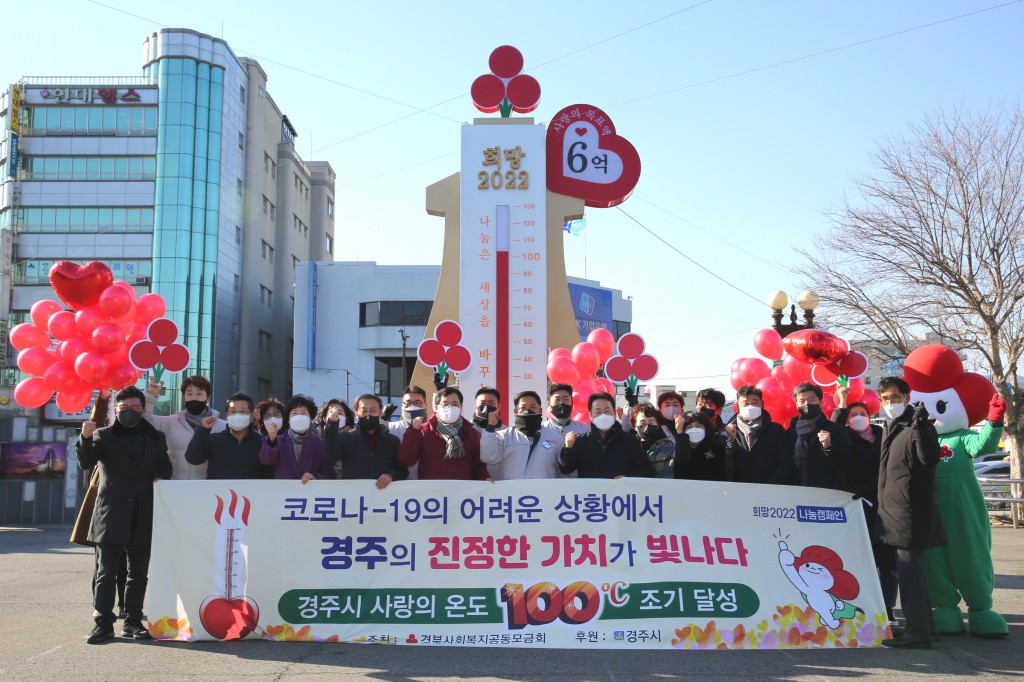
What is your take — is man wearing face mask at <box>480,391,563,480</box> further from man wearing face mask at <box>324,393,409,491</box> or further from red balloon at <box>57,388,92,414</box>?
red balloon at <box>57,388,92,414</box>

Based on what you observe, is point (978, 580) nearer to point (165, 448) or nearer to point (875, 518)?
point (875, 518)

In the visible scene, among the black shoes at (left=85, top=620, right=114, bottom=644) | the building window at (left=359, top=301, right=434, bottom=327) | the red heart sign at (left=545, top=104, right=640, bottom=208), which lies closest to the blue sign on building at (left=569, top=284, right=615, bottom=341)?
the building window at (left=359, top=301, right=434, bottom=327)

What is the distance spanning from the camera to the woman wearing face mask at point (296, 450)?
22.1 feet

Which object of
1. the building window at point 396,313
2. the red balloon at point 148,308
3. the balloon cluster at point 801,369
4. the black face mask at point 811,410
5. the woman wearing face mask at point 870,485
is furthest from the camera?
the building window at point 396,313

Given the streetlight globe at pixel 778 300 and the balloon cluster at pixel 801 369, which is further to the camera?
the streetlight globe at pixel 778 300

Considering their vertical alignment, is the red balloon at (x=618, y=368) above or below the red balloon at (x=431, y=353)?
below

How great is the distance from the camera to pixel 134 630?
6.24m

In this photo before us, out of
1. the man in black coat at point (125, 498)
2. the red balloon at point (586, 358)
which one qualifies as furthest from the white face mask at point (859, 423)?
the man in black coat at point (125, 498)

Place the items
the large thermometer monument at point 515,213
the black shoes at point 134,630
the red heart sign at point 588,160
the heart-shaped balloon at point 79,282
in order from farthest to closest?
the red heart sign at point 588,160 → the large thermometer monument at point 515,213 → the heart-shaped balloon at point 79,282 → the black shoes at point 134,630

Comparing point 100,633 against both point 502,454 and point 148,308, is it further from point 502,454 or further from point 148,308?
point 148,308

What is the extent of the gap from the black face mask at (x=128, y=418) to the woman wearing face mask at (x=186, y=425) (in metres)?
0.43

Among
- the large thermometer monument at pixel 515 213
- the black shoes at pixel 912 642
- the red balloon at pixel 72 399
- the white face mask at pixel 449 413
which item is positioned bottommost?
the black shoes at pixel 912 642

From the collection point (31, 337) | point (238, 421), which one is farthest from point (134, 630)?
point (31, 337)

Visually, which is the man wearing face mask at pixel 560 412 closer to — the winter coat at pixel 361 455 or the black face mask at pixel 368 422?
the winter coat at pixel 361 455
